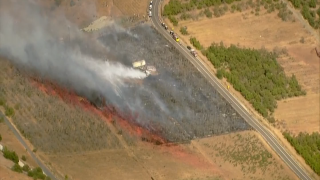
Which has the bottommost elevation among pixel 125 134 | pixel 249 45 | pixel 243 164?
pixel 243 164

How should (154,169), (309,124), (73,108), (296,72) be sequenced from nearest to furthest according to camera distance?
(154,169)
(73,108)
(309,124)
(296,72)

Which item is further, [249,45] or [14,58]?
[249,45]

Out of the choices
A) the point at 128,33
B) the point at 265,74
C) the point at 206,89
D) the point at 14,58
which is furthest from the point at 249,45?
the point at 14,58

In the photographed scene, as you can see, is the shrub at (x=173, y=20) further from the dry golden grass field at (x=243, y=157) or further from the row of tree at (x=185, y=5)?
the dry golden grass field at (x=243, y=157)

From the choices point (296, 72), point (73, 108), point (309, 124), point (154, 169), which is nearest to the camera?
point (154, 169)

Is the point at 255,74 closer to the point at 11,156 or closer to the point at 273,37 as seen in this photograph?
the point at 273,37

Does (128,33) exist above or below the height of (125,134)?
above

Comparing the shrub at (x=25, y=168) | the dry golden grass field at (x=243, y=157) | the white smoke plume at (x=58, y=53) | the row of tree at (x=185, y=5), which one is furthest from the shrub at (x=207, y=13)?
the shrub at (x=25, y=168)

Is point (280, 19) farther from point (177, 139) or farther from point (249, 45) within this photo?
point (177, 139)
